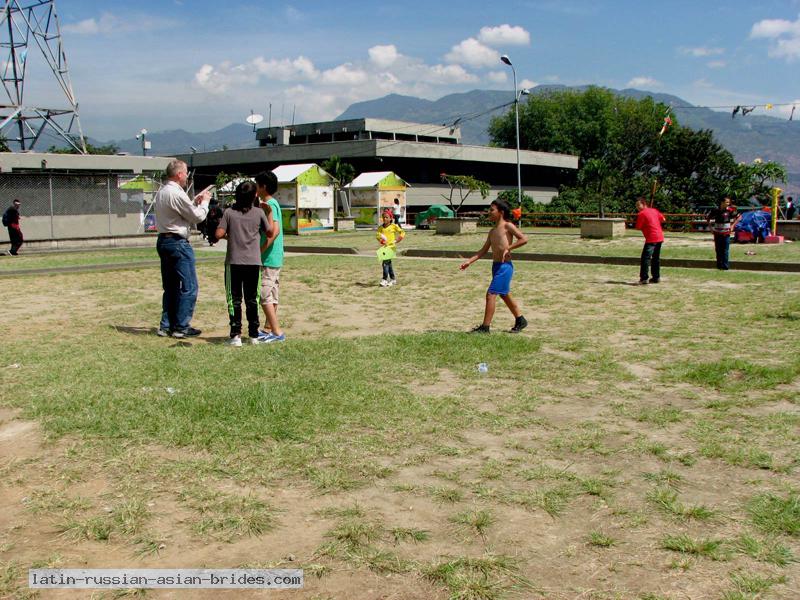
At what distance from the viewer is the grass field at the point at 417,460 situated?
3373 mm

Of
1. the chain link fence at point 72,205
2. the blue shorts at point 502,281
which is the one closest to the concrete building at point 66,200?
the chain link fence at point 72,205

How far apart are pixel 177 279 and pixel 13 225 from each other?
64.6 ft

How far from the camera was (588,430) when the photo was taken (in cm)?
534

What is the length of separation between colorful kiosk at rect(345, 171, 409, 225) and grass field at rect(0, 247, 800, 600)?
109 ft

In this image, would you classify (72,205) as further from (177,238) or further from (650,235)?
(177,238)

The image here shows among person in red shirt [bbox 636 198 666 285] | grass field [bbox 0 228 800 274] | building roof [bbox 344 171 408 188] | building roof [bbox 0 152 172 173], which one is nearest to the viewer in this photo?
person in red shirt [bbox 636 198 666 285]

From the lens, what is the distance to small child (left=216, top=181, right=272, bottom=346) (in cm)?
810

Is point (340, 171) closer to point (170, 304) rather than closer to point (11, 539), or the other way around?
point (170, 304)

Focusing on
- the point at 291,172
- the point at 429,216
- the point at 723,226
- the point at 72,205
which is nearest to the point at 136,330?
the point at 723,226

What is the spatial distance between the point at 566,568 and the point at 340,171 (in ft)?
169

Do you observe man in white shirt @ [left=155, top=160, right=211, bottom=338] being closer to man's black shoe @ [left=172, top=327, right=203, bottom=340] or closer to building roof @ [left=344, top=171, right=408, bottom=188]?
man's black shoe @ [left=172, top=327, right=203, bottom=340]

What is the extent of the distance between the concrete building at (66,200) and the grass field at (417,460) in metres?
21.4

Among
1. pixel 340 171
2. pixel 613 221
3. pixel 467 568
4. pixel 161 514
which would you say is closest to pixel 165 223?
pixel 161 514

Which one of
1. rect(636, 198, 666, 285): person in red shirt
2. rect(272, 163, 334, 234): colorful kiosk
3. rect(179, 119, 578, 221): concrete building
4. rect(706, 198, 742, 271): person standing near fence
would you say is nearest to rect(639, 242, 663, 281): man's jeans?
rect(636, 198, 666, 285): person in red shirt
